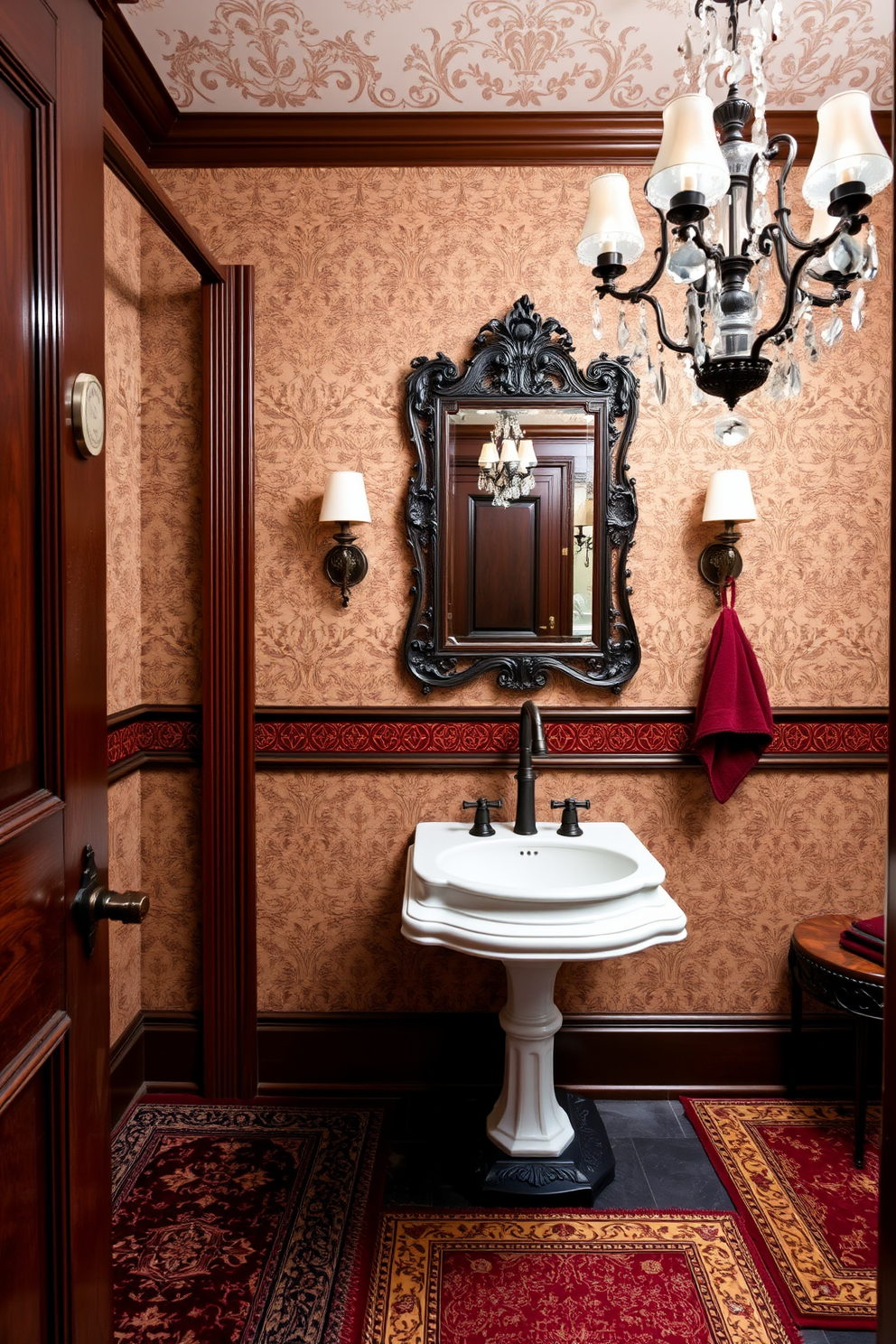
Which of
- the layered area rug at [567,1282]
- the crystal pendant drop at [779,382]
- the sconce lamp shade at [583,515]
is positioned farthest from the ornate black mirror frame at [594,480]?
the layered area rug at [567,1282]

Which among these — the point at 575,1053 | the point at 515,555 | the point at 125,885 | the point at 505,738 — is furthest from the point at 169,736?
the point at 575,1053

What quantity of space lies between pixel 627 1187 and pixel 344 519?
68.1 inches

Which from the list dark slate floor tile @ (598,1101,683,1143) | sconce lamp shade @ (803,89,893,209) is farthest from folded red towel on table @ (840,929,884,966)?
sconce lamp shade @ (803,89,893,209)

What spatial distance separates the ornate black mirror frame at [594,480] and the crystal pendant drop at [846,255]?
0.96 meters

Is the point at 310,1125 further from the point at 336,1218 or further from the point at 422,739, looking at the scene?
the point at 422,739

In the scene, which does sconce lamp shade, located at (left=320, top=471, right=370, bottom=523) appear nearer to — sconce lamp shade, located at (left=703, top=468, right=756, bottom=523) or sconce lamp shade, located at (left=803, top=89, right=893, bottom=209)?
sconce lamp shade, located at (left=703, top=468, right=756, bottom=523)

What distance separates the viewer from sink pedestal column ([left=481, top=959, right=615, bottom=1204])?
76.9 inches

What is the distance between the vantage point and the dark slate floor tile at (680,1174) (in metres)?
1.96

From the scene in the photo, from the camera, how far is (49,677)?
2.99 feet

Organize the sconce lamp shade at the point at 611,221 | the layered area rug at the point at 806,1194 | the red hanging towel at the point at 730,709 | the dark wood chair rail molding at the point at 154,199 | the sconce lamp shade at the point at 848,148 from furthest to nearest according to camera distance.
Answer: the red hanging towel at the point at 730,709 < the layered area rug at the point at 806,1194 < the dark wood chair rail molding at the point at 154,199 < the sconce lamp shade at the point at 611,221 < the sconce lamp shade at the point at 848,148

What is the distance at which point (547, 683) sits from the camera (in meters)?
2.38

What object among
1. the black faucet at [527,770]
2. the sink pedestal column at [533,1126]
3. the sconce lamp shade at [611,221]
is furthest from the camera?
the black faucet at [527,770]

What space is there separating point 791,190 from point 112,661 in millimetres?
2156

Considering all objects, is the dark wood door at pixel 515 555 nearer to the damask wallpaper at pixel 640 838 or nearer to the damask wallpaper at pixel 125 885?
the damask wallpaper at pixel 640 838
